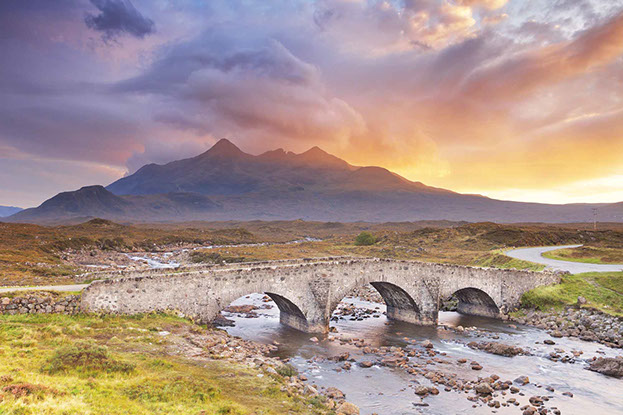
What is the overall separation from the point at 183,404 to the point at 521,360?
73.9ft

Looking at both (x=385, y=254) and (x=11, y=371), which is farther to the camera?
(x=385, y=254)

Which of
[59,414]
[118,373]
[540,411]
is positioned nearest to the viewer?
[59,414]

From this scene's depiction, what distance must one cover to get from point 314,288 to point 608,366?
1888 centimetres

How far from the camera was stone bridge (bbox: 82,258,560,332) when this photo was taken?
22097 millimetres

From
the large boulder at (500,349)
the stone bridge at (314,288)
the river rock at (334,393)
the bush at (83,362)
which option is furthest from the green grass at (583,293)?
the bush at (83,362)

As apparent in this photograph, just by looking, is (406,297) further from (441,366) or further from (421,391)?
(421,391)

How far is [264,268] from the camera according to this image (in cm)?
2656

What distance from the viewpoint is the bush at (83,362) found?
1356 centimetres

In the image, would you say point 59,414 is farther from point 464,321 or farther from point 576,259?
point 576,259

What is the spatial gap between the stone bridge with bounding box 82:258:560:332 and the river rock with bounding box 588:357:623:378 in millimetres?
12124

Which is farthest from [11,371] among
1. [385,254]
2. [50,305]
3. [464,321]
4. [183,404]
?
[385,254]

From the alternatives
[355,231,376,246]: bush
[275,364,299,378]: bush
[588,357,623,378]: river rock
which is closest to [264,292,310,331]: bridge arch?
[275,364,299,378]: bush

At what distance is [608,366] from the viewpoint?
75.0 ft

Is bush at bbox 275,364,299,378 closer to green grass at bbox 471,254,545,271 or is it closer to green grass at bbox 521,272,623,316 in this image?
green grass at bbox 521,272,623,316
